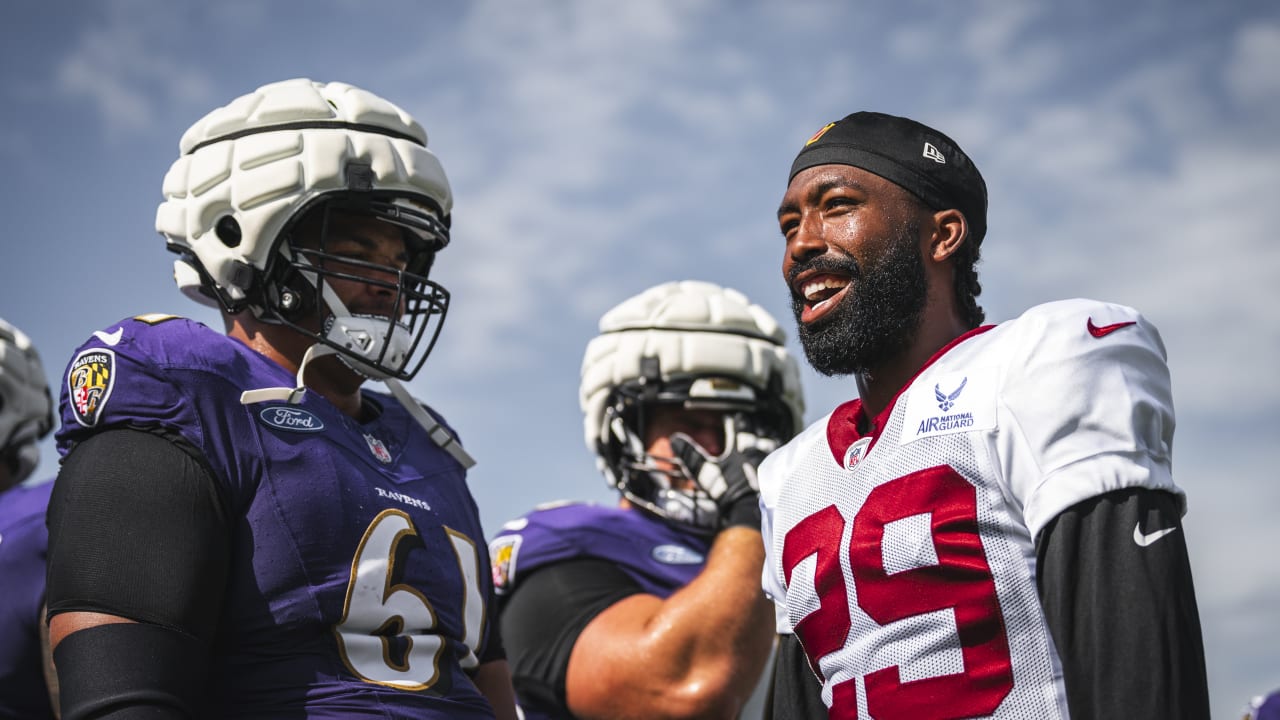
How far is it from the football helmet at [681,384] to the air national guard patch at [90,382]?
254cm

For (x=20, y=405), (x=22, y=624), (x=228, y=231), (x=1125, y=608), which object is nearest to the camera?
(x=1125, y=608)

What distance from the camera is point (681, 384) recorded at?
499 cm

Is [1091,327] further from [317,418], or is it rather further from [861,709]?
[317,418]

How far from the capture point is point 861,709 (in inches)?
95.4

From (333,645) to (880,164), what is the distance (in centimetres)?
161

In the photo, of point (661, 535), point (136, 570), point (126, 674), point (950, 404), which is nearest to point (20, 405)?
point (661, 535)

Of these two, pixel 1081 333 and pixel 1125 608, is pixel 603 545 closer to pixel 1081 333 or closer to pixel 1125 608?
pixel 1081 333

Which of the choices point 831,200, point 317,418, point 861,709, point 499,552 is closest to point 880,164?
point 831,200

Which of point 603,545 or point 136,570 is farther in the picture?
point 603,545

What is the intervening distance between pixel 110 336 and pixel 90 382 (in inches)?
5.5

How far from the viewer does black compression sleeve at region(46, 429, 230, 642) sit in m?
2.37

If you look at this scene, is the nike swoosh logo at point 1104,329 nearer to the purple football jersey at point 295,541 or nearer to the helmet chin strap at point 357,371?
the purple football jersey at point 295,541

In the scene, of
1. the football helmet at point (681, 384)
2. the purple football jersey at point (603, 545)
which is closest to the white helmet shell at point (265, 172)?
the purple football jersey at point (603, 545)

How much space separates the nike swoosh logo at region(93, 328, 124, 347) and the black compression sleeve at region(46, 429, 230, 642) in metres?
0.23
